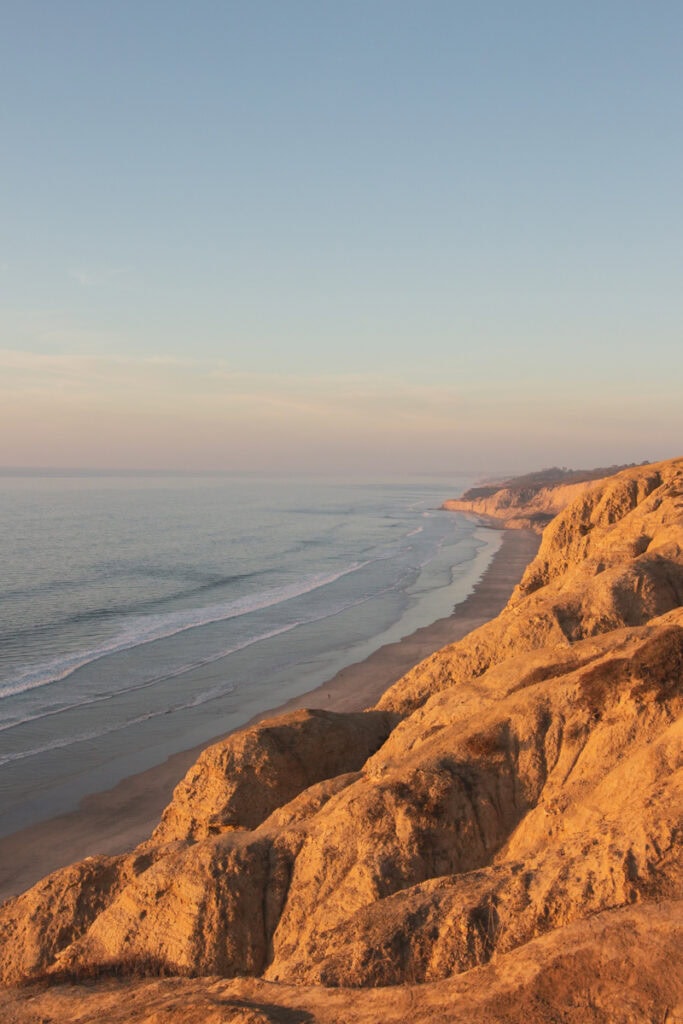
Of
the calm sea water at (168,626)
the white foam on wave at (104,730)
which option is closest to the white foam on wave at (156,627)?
the calm sea water at (168,626)

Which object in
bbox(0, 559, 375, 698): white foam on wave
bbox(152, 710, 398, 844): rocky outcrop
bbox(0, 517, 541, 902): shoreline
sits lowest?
Result: bbox(0, 517, 541, 902): shoreline

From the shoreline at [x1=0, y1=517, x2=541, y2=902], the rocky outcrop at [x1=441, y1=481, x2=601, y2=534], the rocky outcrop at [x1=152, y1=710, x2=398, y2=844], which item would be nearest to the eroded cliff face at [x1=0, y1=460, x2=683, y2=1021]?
the rocky outcrop at [x1=152, y1=710, x2=398, y2=844]

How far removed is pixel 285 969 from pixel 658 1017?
462 cm

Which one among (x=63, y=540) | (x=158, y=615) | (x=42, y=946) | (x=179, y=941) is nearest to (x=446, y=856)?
(x=179, y=941)

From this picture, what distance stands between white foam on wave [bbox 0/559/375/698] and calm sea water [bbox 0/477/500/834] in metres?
0.12

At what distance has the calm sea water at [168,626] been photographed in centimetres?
2853

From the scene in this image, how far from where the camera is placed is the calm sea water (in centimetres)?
2853

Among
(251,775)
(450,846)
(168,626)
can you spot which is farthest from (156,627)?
(450,846)

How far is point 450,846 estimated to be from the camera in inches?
479

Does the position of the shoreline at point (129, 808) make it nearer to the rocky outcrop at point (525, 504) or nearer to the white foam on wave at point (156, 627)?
the white foam on wave at point (156, 627)

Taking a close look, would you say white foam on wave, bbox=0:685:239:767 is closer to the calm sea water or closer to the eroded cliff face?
the calm sea water

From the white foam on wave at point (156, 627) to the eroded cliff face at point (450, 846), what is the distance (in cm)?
2250

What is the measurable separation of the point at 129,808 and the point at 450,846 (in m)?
14.8

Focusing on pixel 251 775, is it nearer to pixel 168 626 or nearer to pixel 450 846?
pixel 450 846
